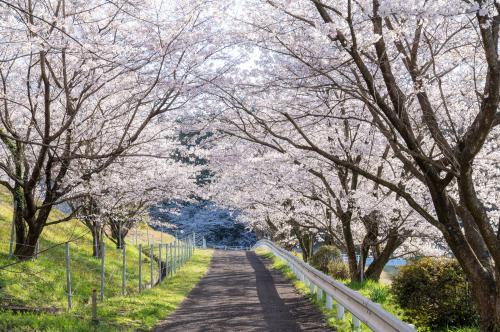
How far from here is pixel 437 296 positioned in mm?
9148

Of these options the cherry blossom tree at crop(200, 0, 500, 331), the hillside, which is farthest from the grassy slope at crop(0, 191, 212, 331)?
the hillside

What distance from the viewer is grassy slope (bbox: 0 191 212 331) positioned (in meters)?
9.20

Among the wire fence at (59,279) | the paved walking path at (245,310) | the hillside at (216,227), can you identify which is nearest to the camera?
the paved walking path at (245,310)

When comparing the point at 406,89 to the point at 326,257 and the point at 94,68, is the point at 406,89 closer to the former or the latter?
the point at 94,68

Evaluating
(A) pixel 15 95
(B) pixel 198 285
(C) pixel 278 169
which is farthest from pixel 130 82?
(B) pixel 198 285

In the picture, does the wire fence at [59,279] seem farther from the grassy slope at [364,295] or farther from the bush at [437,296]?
the bush at [437,296]

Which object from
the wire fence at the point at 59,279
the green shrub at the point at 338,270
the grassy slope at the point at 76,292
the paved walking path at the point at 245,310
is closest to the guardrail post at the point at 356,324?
the paved walking path at the point at 245,310

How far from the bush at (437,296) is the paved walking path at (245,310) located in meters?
1.72

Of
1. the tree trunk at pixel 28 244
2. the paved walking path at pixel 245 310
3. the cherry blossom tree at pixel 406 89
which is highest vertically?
the cherry blossom tree at pixel 406 89

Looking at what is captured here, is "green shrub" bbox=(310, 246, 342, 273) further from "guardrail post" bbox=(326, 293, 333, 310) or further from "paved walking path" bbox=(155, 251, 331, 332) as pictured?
"guardrail post" bbox=(326, 293, 333, 310)

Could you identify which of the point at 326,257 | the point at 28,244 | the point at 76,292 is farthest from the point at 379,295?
the point at 28,244

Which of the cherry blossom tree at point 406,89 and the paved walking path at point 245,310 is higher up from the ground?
the cherry blossom tree at point 406,89

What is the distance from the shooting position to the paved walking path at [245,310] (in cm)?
970

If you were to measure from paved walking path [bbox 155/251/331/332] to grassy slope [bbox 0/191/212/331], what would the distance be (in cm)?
52
